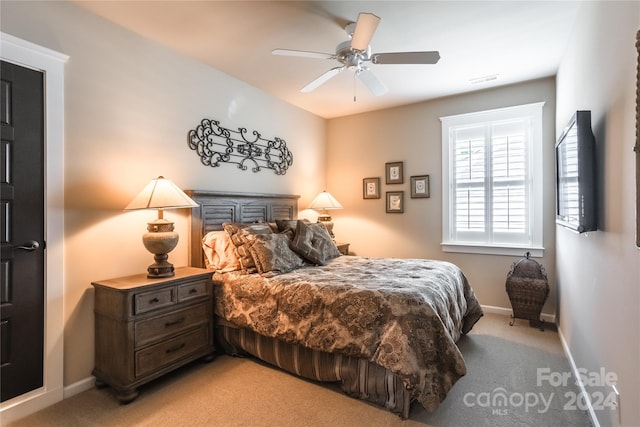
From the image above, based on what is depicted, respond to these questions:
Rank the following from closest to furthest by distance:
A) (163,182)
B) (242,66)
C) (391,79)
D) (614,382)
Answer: (614,382) → (163,182) → (242,66) → (391,79)

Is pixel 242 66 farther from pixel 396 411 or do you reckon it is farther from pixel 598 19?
pixel 396 411

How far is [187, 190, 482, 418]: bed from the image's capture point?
197 centimetres

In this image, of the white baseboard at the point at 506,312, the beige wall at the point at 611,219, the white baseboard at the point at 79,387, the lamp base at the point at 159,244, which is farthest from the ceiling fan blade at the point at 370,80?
the white baseboard at the point at 79,387

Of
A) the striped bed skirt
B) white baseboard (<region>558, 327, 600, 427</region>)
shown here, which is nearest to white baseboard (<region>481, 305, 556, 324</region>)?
white baseboard (<region>558, 327, 600, 427</region>)

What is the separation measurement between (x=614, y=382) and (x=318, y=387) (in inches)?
66.6

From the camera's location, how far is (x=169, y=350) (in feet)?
7.94

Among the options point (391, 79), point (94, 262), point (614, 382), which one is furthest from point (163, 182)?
point (614, 382)

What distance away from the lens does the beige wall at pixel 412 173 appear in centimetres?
369

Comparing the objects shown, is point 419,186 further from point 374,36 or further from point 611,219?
point 611,219

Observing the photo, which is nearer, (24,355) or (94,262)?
(24,355)

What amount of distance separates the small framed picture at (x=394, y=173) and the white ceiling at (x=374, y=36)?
1178mm

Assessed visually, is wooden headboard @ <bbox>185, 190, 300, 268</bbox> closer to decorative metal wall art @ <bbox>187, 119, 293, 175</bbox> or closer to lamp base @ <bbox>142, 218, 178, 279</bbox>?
decorative metal wall art @ <bbox>187, 119, 293, 175</bbox>

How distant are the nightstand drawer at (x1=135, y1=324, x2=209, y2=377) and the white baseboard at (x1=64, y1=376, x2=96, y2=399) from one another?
486 millimetres

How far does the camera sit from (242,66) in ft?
10.9
